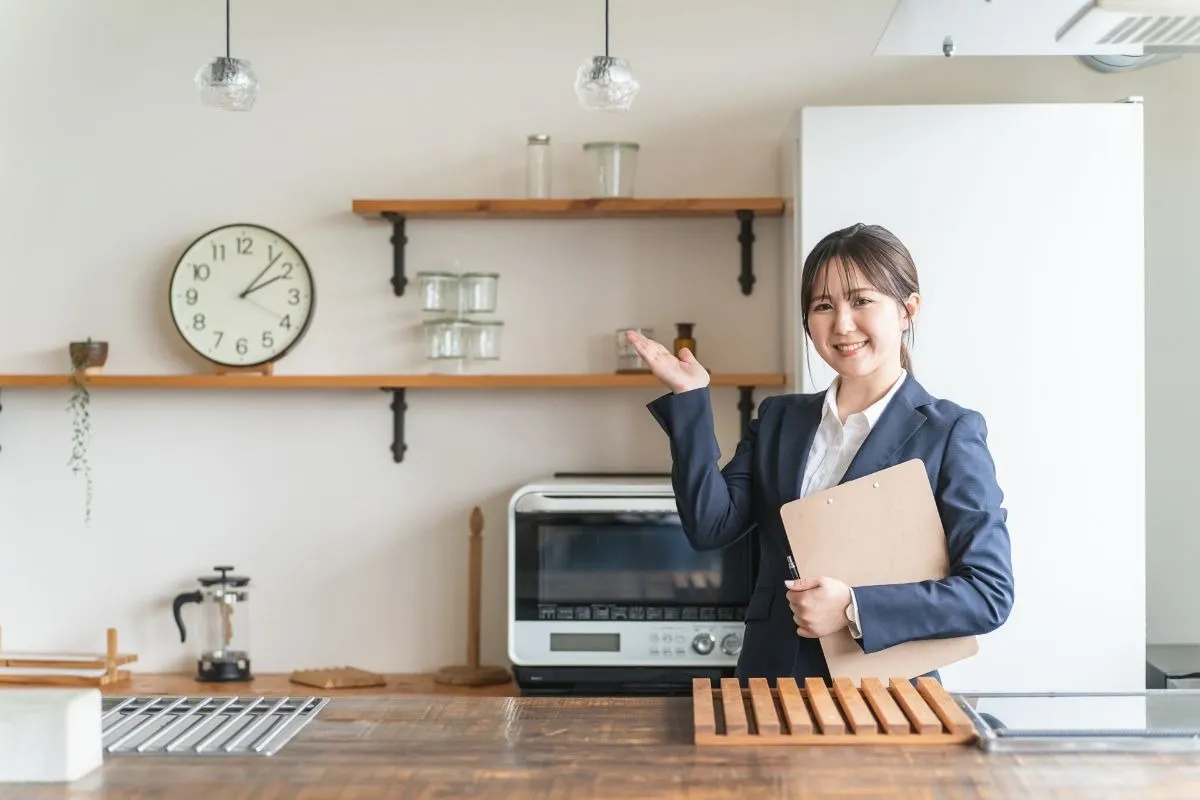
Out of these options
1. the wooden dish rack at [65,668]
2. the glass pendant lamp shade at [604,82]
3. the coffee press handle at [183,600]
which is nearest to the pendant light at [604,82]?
the glass pendant lamp shade at [604,82]

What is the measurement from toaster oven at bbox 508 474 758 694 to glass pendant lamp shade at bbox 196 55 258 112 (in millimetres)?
983

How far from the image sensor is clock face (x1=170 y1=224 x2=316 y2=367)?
3.24 meters

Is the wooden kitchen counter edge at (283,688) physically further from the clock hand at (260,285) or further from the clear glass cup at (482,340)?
the clock hand at (260,285)

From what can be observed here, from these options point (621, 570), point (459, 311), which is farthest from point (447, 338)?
point (621, 570)

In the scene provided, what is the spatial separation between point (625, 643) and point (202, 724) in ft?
4.48

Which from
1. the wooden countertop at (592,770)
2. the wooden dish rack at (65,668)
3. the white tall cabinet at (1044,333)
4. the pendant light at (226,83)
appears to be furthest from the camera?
the wooden dish rack at (65,668)

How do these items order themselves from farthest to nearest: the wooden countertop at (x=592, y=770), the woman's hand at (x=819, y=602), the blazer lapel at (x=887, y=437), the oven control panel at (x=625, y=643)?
the oven control panel at (x=625, y=643)
the blazer lapel at (x=887, y=437)
the woman's hand at (x=819, y=602)
the wooden countertop at (x=592, y=770)

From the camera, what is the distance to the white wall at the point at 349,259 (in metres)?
3.25

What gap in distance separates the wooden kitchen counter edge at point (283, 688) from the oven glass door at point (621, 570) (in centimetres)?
30

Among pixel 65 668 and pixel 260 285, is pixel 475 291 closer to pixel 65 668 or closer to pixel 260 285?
pixel 260 285

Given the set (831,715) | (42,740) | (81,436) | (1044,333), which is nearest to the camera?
(42,740)

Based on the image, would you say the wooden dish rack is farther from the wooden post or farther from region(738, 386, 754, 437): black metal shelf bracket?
region(738, 386, 754, 437): black metal shelf bracket

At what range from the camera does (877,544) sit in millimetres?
1883

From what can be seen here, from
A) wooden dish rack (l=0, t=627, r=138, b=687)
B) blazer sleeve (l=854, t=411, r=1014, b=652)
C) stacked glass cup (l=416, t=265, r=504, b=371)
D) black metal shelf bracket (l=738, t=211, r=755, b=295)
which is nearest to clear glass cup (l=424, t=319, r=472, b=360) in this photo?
stacked glass cup (l=416, t=265, r=504, b=371)
